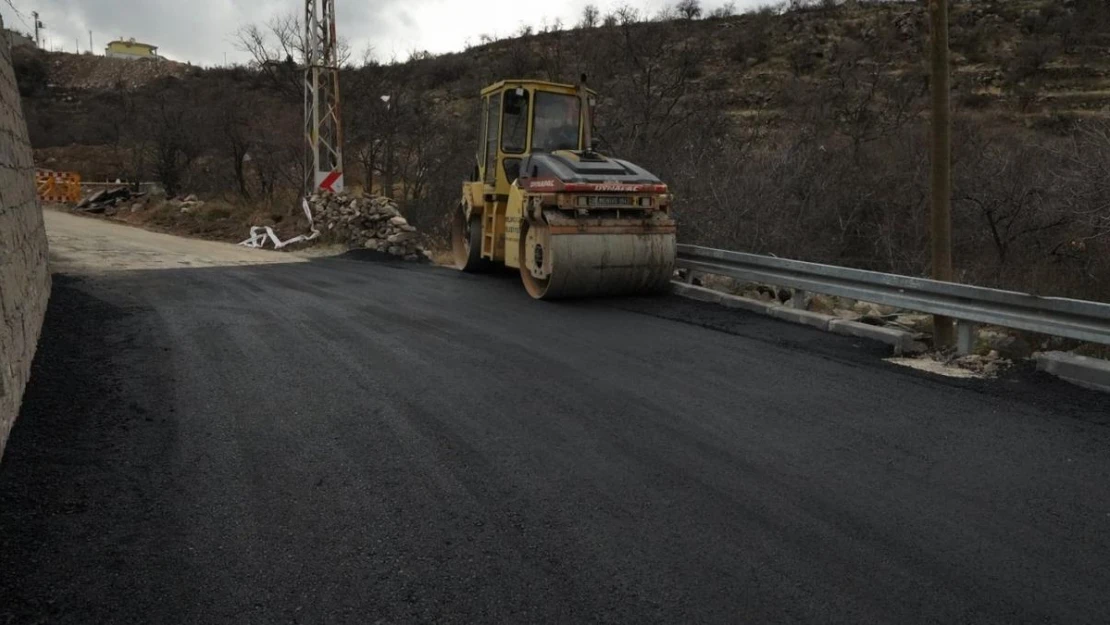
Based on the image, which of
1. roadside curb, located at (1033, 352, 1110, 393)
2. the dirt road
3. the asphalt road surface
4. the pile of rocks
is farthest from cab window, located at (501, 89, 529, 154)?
roadside curb, located at (1033, 352, 1110, 393)

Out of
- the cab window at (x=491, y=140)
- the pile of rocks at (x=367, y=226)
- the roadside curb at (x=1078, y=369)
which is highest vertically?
the cab window at (x=491, y=140)

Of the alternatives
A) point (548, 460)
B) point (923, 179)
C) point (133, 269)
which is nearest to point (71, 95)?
point (133, 269)

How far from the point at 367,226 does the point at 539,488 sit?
16.3 meters

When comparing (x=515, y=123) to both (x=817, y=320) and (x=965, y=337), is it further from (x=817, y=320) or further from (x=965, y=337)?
(x=965, y=337)

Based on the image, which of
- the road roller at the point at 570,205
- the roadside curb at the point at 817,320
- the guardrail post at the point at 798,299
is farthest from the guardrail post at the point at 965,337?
the road roller at the point at 570,205

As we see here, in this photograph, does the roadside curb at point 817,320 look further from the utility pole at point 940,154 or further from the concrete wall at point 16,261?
the concrete wall at point 16,261

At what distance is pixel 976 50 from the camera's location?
42500 millimetres

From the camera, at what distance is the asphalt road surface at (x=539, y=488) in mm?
2934

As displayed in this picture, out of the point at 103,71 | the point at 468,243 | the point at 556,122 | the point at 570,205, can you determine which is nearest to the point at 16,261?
the point at 570,205

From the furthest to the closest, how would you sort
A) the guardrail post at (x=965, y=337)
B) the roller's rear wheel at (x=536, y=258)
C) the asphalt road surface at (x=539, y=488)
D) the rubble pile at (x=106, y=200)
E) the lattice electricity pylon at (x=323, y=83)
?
the rubble pile at (x=106, y=200)
the lattice electricity pylon at (x=323, y=83)
the roller's rear wheel at (x=536, y=258)
the guardrail post at (x=965, y=337)
the asphalt road surface at (x=539, y=488)

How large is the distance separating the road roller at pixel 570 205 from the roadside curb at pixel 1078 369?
4.98 metres

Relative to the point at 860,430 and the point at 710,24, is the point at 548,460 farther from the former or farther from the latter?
the point at 710,24

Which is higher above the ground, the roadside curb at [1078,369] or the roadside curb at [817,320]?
the roadside curb at [817,320]

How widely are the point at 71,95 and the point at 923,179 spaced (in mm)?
73099
